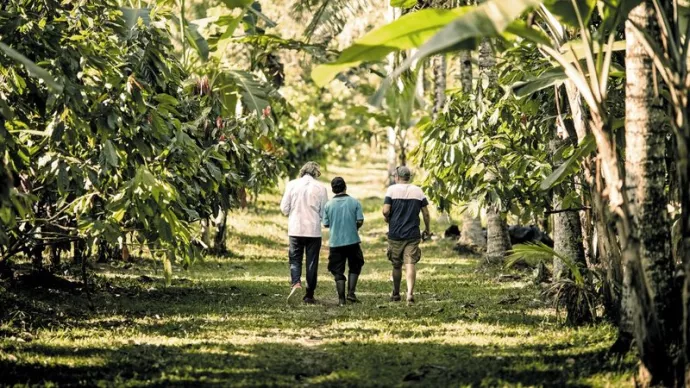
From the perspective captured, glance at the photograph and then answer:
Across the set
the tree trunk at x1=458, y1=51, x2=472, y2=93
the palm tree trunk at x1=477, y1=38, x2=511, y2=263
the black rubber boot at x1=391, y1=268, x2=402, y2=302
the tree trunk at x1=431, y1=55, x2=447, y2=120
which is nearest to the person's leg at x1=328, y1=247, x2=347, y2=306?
the black rubber boot at x1=391, y1=268, x2=402, y2=302

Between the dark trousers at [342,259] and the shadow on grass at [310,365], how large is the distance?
3.90 m

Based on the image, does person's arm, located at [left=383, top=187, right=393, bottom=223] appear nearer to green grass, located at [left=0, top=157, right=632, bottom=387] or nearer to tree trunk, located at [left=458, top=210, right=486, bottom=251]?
green grass, located at [left=0, top=157, right=632, bottom=387]

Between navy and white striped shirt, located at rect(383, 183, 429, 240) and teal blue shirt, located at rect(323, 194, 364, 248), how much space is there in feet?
1.56

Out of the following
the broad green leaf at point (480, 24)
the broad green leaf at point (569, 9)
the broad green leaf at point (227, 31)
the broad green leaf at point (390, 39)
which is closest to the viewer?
the broad green leaf at point (480, 24)

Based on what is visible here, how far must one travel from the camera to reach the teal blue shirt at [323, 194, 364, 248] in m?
12.6

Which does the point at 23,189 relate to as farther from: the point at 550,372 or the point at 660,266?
the point at 660,266

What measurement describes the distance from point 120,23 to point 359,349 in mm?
4616

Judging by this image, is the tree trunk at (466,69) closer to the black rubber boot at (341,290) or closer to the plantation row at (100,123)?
the black rubber boot at (341,290)

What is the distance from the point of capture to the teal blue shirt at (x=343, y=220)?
12.6 meters

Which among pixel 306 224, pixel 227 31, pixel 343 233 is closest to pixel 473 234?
pixel 343 233

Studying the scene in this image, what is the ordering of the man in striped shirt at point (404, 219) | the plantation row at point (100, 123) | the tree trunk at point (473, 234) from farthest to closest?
the tree trunk at point (473, 234), the man in striped shirt at point (404, 219), the plantation row at point (100, 123)

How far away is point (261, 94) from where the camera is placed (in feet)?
36.5

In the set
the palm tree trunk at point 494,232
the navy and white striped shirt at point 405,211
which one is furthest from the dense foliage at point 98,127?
the palm tree trunk at point 494,232

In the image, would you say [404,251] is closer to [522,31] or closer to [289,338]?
[289,338]
